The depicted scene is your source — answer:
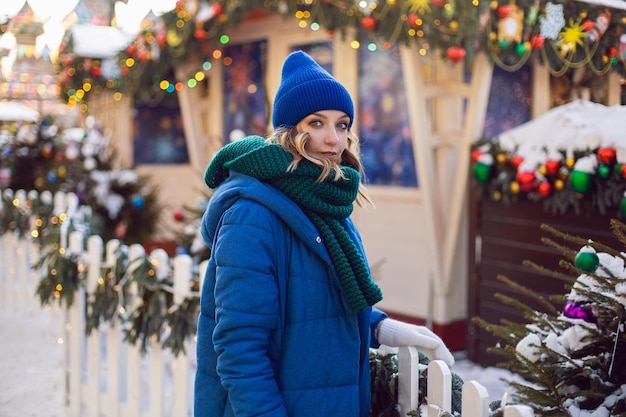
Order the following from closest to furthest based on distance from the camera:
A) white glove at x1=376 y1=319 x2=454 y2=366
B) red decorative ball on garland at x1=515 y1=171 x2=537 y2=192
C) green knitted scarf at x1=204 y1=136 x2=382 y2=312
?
green knitted scarf at x1=204 y1=136 x2=382 y2=312
white glove at x1=376 y1=319 x2=454 y2=366
red decorative ball on garland at x1=515 y1=171 x2=537 y2=192

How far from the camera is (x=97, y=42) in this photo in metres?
8.67

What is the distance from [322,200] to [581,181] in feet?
8.09

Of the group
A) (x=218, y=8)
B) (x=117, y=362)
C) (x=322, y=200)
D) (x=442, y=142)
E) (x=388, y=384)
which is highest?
(x=218, y=8)

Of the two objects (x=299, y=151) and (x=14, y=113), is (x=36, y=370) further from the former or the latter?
(x=14, y=113)

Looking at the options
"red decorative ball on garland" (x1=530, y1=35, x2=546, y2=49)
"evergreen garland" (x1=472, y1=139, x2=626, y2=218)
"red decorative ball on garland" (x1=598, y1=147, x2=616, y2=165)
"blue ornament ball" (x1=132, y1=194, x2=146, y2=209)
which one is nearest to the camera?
"red decorative ball on garland" (x1=598, y1=147, x2=616, y2=165)

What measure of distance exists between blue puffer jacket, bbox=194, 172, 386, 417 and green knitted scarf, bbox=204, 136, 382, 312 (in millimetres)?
26

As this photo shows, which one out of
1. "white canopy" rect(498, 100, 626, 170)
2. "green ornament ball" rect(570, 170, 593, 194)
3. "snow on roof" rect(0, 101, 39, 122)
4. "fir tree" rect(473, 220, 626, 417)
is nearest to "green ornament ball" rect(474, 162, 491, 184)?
"white canopy" rect(498, 100, 626, 170)

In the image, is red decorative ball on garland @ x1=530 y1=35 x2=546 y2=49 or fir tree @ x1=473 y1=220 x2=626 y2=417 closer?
fir tree @ x1=473 y1=220 x2=626 y2=417

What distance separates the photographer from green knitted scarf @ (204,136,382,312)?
73.4 inches

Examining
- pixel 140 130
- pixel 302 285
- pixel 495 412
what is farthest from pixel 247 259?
pixel 140 130

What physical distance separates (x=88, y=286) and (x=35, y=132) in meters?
3.94

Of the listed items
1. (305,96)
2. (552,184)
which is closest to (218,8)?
(552,184)

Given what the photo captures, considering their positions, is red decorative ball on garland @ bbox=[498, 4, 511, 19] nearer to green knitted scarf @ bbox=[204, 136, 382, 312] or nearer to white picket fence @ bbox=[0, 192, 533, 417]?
white picket fence @ bbox=[0, 192, 533, 417]

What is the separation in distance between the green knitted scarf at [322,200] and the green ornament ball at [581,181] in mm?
2376
